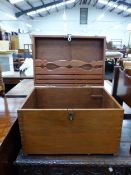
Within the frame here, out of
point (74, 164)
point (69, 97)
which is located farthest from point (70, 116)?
point (69, 97)

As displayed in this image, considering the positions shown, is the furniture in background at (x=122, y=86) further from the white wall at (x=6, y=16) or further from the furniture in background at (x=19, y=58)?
the white wall at (x=6, y=16)

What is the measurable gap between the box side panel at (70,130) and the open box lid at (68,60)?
1.45ft

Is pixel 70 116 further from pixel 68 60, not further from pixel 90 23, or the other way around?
pixel 90 23

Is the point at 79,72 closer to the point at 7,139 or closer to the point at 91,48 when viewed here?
the point at 91,48

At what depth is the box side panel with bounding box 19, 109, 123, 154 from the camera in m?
0.72

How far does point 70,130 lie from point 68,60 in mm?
555

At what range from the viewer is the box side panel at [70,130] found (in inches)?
28.4

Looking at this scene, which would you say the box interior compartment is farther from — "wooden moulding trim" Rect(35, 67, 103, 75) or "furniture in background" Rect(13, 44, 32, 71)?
"furniture in background" Rect(13, 44, 32, 71)

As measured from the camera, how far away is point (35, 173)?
2.74ft

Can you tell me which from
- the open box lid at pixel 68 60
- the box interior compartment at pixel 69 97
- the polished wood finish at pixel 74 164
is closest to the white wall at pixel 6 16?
the open box lid at pixel 68 60

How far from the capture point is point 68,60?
3.87 feet

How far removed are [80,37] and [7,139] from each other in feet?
2.35

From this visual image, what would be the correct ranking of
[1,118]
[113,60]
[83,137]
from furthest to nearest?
[113,60]
[1,118]
[83,137]

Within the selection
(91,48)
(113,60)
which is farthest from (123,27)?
(91,48)
